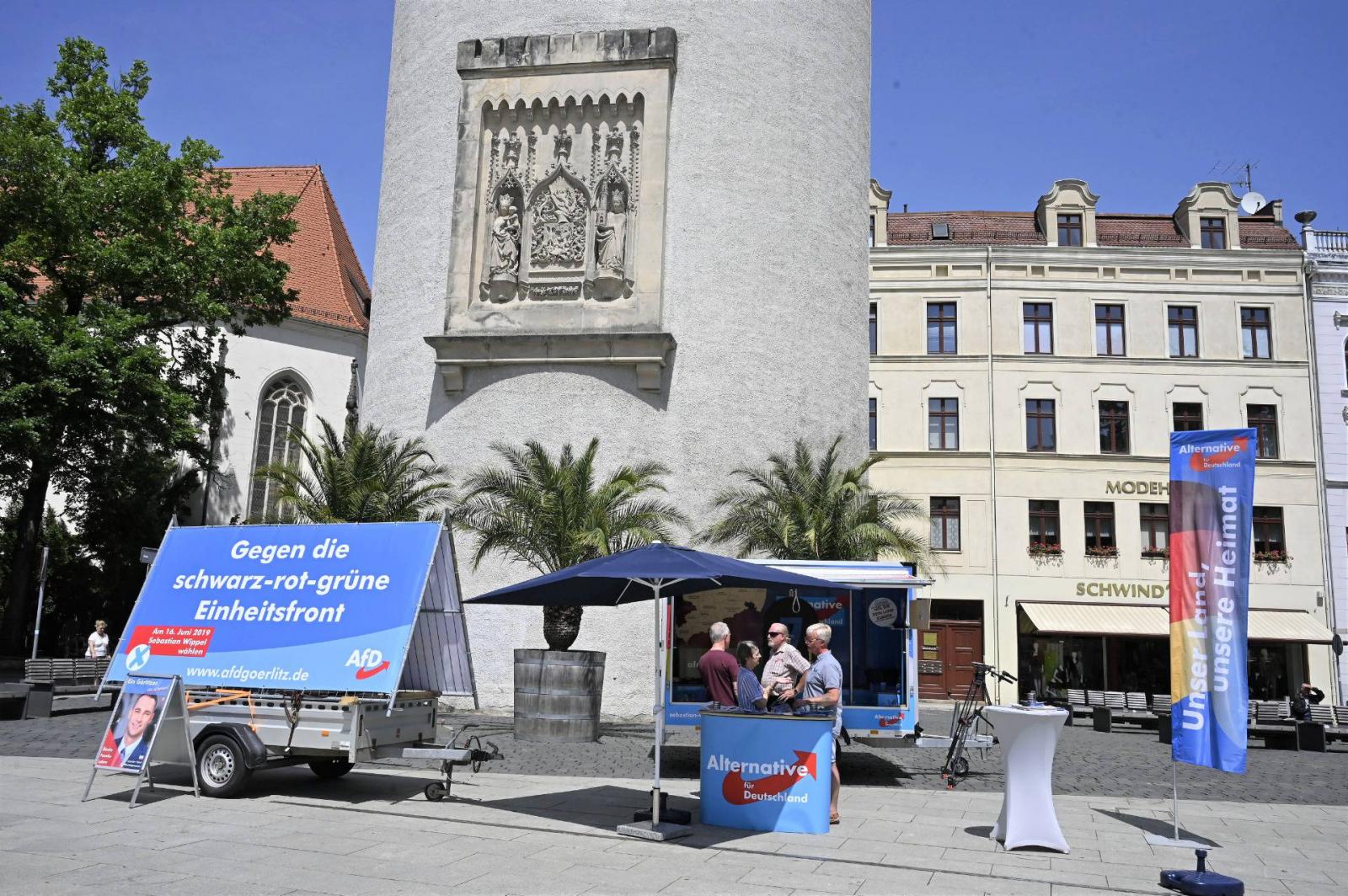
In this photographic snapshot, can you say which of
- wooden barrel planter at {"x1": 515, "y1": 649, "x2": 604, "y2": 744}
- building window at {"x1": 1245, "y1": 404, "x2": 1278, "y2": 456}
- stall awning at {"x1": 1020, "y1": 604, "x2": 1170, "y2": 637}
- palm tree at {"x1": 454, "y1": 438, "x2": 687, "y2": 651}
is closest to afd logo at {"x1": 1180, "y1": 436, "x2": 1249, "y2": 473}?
wooden barrel planter at {"x1": 515, "y1": 649, "x2": 604, "y2": 744}

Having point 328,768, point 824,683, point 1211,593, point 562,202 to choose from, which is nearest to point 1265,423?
point 562,202

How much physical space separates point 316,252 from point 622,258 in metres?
22.2

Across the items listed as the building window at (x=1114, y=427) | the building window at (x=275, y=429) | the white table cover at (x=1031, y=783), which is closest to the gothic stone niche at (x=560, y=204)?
the white table cover at (x=1031, y=783)

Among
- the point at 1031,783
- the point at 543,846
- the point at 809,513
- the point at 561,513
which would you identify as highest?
the point at 809,513

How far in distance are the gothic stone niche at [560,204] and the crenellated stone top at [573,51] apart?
0.03 metres

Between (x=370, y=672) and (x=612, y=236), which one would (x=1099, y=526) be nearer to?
(x=612, y=236)

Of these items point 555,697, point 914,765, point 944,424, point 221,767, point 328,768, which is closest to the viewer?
point 221,767

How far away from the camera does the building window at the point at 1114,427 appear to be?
114 ft

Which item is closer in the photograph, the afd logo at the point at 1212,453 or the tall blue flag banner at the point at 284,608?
the afd logo at the point at 1212,453

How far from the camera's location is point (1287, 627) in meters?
32.2

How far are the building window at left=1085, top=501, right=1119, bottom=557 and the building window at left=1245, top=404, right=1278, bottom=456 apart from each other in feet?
16.0

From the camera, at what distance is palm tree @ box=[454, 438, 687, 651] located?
64.5 ft

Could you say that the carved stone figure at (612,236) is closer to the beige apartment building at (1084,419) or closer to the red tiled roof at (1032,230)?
the beige apartment building at (1084,419)

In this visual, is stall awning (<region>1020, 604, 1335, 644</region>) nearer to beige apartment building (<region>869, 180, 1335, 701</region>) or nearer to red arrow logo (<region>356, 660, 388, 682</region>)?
beige apartment building (<region>869, 180, 1335, 701</region>)
